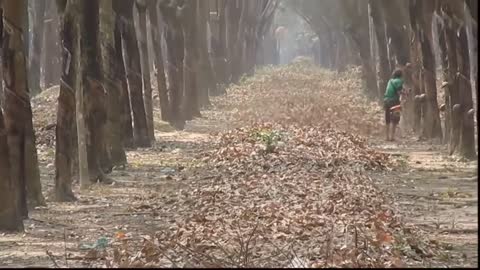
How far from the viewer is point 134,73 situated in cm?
2223

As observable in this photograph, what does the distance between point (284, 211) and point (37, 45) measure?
27084mm

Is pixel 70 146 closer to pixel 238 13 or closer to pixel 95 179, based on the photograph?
pixel 95 179

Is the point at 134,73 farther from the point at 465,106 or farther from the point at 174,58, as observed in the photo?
the point at 174,58

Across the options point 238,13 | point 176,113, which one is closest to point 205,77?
point 176,113

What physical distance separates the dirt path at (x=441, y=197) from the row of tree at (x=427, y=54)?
767mm

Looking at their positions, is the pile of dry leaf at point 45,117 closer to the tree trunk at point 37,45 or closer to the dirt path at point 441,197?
the tree trunk at point 37,45

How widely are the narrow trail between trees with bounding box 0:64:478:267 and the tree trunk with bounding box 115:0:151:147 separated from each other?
0.48 meters

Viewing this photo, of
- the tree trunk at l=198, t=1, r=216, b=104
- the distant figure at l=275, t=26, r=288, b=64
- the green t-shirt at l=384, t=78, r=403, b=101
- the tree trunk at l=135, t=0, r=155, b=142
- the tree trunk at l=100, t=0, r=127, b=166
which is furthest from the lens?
the distant figure at l=275, t=26, r=288, b=64

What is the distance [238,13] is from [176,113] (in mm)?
23597

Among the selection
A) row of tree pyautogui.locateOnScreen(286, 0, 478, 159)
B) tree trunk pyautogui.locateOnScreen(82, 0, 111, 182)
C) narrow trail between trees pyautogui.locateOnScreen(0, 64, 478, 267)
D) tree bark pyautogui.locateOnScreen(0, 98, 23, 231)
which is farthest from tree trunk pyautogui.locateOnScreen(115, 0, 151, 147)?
tree bark pyautogui.locateOnScreen(0, 98, 23, 231)

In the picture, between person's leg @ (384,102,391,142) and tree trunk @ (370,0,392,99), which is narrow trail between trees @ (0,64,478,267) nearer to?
person's leg @ (384,102,391,142)

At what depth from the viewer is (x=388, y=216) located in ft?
39.9

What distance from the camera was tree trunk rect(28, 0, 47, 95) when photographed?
3741 centimetres

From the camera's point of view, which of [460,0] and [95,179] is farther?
[460,0]
